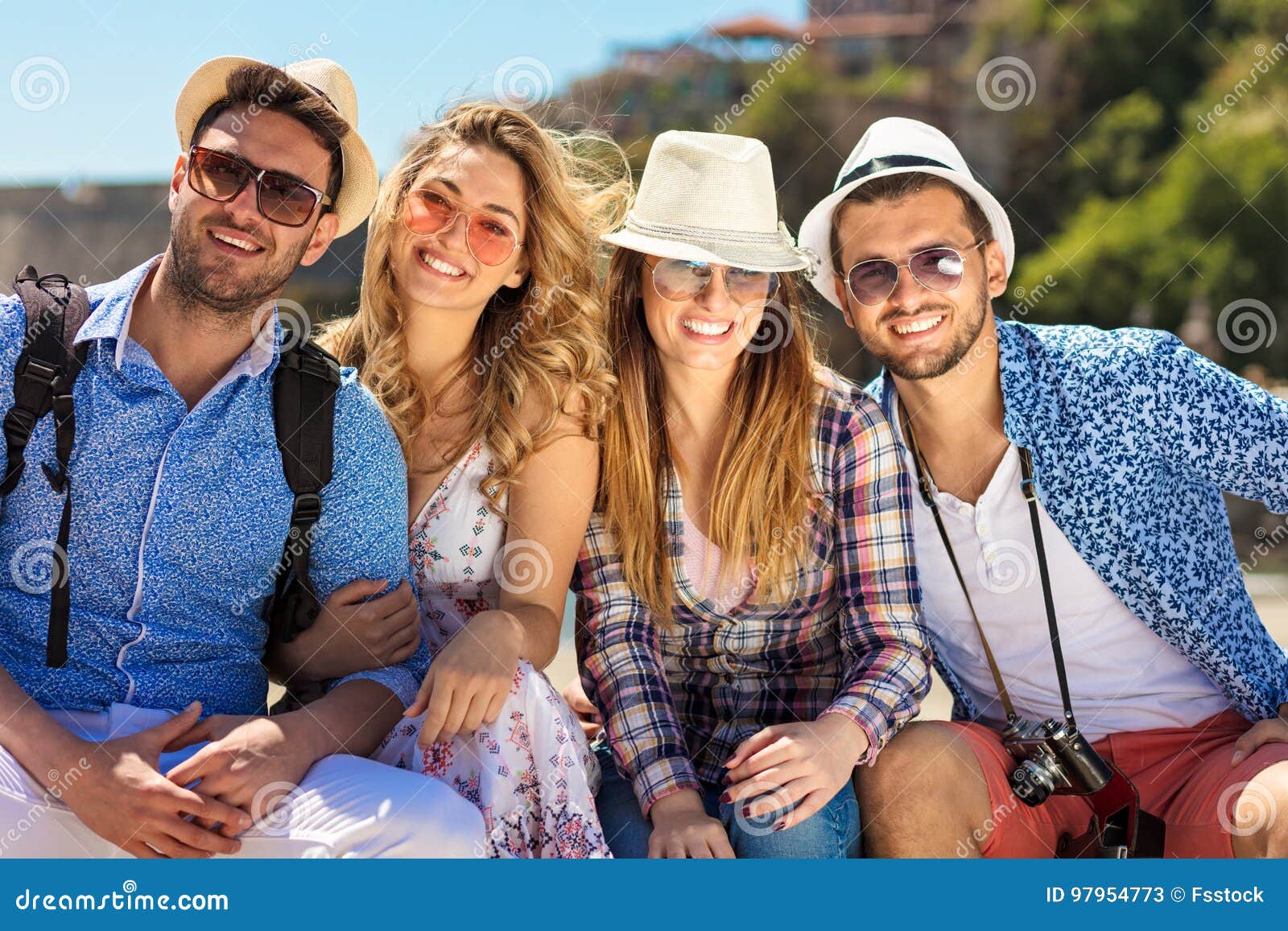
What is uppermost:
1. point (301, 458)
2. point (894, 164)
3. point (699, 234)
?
point (894, 164)

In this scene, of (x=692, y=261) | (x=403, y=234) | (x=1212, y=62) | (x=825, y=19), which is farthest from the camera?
(x=825, y=19)

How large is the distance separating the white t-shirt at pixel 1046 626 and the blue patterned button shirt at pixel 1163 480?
52 millimetres

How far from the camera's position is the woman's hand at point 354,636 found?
302 centimetres

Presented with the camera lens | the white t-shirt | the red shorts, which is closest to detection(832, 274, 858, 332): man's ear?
the white t-shirt

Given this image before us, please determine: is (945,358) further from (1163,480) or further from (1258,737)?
(1258,737)

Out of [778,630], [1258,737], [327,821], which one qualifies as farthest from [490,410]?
[1258,737]

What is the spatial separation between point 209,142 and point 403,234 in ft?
2.01

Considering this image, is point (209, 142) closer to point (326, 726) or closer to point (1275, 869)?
point (326, 726)

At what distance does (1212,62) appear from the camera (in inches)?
1289

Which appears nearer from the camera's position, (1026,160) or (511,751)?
(511,751)

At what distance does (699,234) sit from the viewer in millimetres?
3350

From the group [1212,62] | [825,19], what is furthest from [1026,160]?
[825,19]

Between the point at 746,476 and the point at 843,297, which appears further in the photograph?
the point at 843,297

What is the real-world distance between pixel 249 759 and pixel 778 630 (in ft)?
4.58
